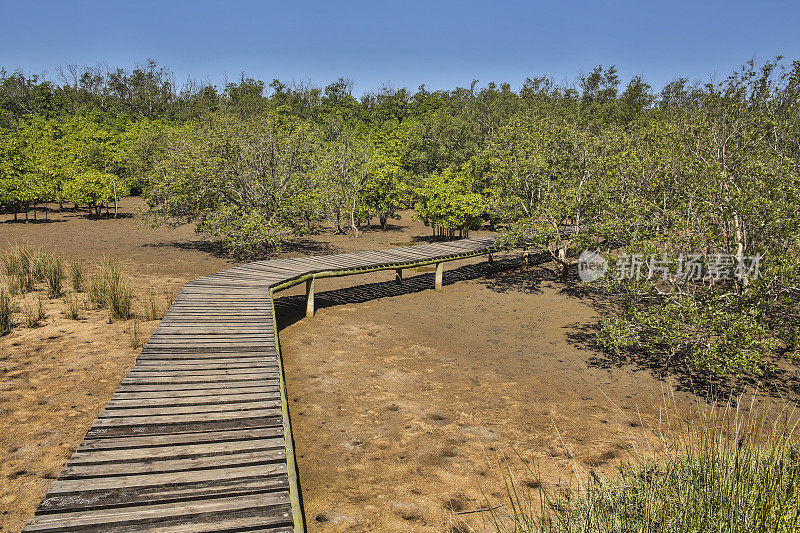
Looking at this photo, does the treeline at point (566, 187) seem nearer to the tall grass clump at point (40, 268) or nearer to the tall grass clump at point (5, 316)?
the tall grass clump at point (40, 268)

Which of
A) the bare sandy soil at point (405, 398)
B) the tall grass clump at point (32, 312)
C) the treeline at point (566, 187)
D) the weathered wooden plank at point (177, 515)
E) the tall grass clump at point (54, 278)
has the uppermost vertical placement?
the treeline at point (566, 187)

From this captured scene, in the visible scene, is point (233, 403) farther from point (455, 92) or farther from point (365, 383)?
point (455, 92)

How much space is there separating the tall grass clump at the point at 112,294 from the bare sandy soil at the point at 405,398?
0.29 meters

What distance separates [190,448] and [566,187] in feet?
37.3

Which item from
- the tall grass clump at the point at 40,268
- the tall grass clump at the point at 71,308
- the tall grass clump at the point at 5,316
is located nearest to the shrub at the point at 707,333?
the tall grass clump at the point at 71,308

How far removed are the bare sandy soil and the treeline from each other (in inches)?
56.5

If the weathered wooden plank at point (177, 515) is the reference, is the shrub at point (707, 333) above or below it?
above

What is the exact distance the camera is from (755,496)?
11.3 ft

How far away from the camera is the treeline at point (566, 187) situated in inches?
288

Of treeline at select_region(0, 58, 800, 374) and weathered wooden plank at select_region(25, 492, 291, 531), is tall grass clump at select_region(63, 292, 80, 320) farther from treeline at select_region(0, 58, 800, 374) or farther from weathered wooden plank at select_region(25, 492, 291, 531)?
weathered wooden plank at select_region(25, 492, 291, 531)

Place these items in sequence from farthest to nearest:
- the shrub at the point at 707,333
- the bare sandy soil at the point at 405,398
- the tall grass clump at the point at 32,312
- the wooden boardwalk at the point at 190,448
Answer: the tall grass clump at the point at 32,312
the shrub at the point at 707,333
the bare sandy soil at the point at 405,398
the wooden boardwalk at the point at 190,448

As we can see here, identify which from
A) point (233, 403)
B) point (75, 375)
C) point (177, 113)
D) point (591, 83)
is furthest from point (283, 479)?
point (177, 113)

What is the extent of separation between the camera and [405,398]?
7082 millimetres

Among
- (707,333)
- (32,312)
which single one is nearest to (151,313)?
(32,312)
